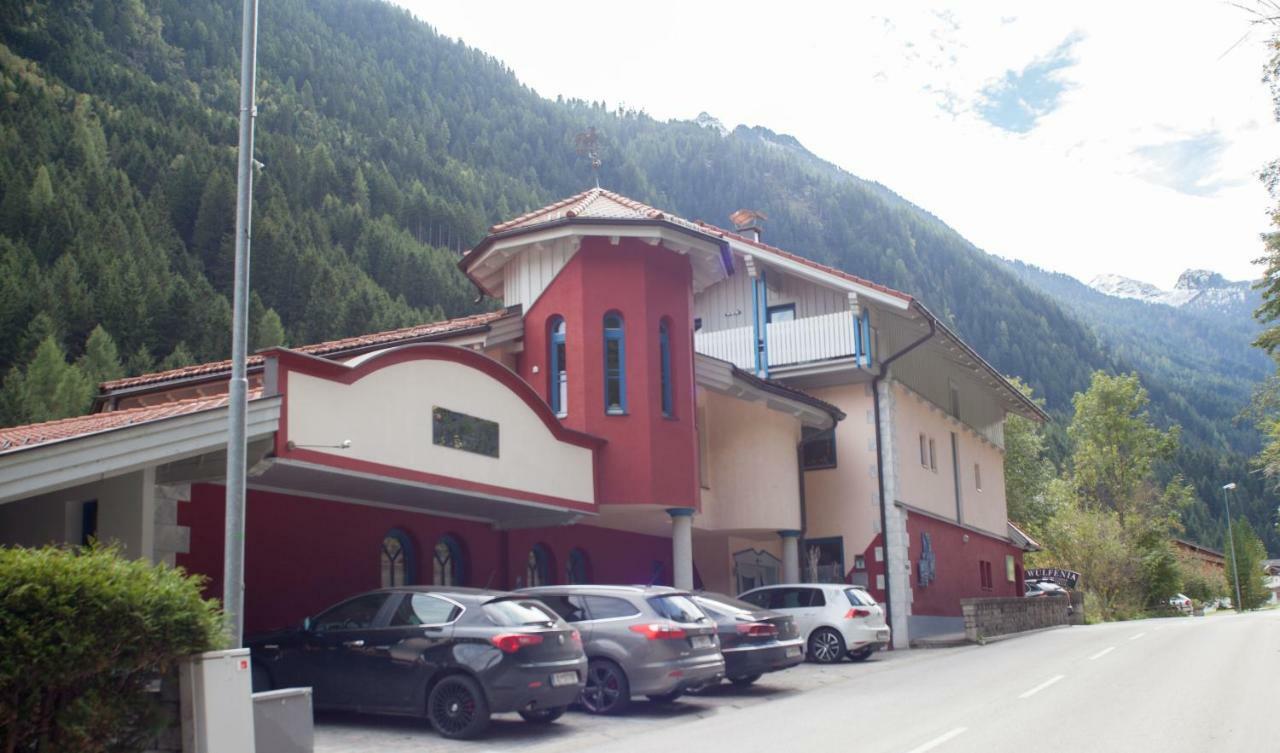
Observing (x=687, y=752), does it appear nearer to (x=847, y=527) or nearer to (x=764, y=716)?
(x=764, y=716)

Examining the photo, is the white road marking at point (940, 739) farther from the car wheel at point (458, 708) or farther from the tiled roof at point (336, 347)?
the tiled roof at point (336, 347)

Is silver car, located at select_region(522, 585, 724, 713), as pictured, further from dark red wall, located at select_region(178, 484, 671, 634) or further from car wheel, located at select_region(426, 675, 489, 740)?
dark red wall, located at select_region(178, 484, 671, 634)

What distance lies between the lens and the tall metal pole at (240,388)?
10133 mm

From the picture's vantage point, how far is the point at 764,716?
13.7 meters

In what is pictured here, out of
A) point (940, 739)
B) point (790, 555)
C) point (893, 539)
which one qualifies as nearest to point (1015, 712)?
point (940, 739)

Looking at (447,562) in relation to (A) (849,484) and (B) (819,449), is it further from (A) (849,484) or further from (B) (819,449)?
(B) (819,449)

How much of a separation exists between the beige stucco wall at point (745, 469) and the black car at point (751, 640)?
23.6 ft

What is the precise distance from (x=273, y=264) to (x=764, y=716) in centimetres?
6580

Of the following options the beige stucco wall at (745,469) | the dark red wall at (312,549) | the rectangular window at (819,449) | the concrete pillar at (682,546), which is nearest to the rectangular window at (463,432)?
the dark red wall at (312,549)

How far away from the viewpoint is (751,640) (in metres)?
16.8

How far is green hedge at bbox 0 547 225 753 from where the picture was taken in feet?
24.2

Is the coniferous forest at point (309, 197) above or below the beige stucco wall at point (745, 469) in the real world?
above

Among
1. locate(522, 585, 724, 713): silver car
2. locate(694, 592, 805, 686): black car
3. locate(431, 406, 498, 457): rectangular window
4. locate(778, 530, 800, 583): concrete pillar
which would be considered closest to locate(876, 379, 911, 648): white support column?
locate(778, 530, 800, 583): concrete pillar

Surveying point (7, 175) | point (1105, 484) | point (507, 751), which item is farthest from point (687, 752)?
point (7, 175)
